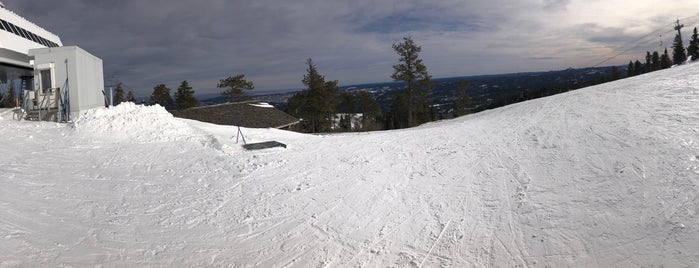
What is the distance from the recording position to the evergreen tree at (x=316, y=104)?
4387cm

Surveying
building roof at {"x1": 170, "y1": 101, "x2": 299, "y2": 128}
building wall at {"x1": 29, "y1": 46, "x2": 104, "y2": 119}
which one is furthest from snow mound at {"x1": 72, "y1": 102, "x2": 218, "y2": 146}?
building roof at {"x1": 170, "y1": 101, "x2": 299, "y2": 128}

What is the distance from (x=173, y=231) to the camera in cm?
615

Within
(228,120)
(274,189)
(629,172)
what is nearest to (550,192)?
(629,172)

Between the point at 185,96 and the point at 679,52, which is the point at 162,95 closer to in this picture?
the point at 185,96

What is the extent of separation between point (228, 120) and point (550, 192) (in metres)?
21.8

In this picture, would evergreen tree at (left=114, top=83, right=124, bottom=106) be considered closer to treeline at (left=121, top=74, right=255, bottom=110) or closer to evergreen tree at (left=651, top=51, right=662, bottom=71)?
treeline at (left=121, top=74, right=255, bottom=110)

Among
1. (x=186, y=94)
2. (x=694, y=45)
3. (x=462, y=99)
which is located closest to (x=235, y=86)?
(x=186, y=94)

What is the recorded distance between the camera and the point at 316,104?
4356 centimetres

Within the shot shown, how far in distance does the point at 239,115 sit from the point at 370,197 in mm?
20271

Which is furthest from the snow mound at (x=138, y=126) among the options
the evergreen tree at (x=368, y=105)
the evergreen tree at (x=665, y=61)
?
the evergreen tree at (x=665, y=61)

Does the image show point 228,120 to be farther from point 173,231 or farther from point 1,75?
point 173,231

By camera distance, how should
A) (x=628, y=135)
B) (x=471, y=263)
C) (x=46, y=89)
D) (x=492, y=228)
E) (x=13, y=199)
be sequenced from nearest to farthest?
(x=471, y=263), (x=492, y=228), (x=13, y=199), (x=628, y=135), (x=46, y=89)

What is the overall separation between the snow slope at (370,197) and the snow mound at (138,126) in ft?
0.40

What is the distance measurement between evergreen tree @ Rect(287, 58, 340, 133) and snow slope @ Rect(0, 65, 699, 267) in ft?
104
